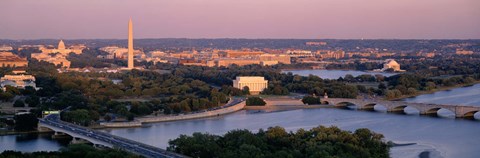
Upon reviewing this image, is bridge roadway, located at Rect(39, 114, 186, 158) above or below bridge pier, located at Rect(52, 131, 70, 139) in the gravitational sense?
above

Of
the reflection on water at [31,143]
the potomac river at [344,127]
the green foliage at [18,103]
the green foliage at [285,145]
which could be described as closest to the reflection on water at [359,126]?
the potomac river at [344,127]

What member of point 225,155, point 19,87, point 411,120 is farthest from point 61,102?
point 225,155

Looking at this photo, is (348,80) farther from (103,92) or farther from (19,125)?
(19,125)

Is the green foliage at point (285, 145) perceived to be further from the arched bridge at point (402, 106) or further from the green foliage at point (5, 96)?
the green foliage at point (5, 96)

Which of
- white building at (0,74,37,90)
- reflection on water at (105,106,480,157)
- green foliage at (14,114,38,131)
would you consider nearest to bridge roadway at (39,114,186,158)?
green foliage at (14,114,38,131)

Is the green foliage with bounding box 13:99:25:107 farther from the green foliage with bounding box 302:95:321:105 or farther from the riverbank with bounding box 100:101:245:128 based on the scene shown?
the green foliage with bounding box 302:95:321:105
